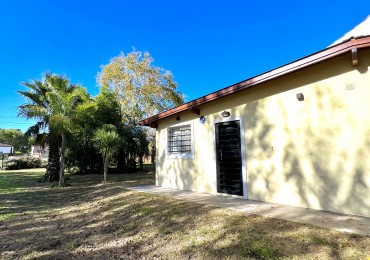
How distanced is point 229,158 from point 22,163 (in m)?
26.8

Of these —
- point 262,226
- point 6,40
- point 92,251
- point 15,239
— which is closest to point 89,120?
point 6,40

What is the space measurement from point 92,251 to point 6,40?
14.6m

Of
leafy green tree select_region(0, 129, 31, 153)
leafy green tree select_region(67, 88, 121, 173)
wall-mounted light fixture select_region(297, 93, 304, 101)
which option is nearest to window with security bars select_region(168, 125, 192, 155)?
wall-mounted light fixture select_region(297, 93, 304, 101)

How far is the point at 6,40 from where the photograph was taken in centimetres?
1307

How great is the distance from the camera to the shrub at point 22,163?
23.9 meters

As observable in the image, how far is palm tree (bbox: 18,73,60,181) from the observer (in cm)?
1223

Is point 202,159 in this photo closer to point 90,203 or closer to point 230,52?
point 90,203

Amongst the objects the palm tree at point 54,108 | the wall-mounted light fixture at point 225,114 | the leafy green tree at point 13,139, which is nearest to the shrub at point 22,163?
the palm tree at point 54,108

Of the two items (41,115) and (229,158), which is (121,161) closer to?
(41,115)

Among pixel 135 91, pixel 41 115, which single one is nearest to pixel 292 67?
pixel 41 115

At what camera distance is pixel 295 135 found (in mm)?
5438

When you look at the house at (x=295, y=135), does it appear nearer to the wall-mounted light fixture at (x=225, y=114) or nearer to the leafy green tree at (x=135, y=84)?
the wall-mounted light fixture at (x=225, y=114)

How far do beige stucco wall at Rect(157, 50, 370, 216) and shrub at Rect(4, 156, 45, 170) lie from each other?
25590 millimetres

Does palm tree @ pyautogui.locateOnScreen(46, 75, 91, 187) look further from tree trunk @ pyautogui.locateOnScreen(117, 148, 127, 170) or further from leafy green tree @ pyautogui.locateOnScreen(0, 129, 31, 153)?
leafy green tree @ pyautogui.locateOnScreen(0, 129, 31, 153)
